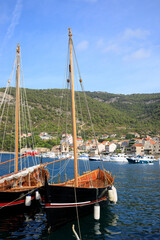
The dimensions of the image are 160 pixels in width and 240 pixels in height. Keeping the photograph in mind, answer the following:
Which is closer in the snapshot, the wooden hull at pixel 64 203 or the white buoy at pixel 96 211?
the wooden hull at pixel 64 203

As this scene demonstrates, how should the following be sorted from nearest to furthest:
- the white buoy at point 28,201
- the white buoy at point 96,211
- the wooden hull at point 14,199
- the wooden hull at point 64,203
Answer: the wooden hull at point 64,203 → the white buoy at point 96,211 → the wooden hull at point 14,199 → the white buoy at point 28,201

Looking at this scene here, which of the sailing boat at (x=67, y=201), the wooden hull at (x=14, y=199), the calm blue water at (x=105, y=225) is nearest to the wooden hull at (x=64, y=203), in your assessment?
the sailing boat at (x=67, y=201)

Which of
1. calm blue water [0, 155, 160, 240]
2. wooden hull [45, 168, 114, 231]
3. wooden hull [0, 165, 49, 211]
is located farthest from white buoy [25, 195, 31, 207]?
wooden hull [45, 168, 114, 231]

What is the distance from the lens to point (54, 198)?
1527cm

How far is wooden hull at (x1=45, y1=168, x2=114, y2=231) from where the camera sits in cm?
1515

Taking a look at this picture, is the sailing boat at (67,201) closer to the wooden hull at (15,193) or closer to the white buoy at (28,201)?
the wooden hull at (15,193)

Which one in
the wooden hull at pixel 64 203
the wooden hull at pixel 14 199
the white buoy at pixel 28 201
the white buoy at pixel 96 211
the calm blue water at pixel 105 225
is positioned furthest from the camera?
the white buoy at pixel 28 201

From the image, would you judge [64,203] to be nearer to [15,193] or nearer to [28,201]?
[28,201]

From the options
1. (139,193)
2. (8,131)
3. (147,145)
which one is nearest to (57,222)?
(139,193)

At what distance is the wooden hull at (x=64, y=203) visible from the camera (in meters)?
15.1

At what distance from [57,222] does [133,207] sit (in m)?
10.9

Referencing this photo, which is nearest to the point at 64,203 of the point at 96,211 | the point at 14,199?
the point at 96,211

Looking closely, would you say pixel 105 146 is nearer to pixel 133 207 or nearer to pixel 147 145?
pixel 147 145

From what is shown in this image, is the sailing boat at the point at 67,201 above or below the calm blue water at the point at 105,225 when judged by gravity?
above
